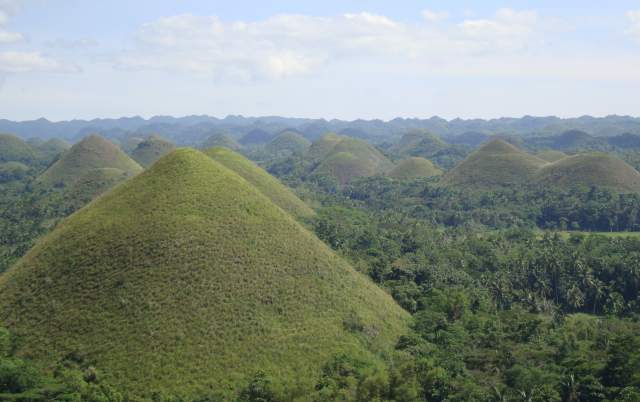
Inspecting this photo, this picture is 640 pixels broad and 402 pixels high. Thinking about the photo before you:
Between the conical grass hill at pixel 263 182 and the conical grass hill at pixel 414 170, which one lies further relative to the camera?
the conical grass hill at pixel 414 170

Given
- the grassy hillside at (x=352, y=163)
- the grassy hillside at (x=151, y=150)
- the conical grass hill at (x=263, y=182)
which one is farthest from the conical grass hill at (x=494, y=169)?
the grassy hillside at (x=151, y=150)

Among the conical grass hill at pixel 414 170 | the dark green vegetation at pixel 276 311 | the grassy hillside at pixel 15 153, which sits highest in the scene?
the grassy hillside at pixel 15 153

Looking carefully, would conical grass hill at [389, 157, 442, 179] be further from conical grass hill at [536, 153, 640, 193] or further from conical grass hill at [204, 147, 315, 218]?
conical grass hill at [204, 147, 315, 218]

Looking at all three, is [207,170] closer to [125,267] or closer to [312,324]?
[125,267]

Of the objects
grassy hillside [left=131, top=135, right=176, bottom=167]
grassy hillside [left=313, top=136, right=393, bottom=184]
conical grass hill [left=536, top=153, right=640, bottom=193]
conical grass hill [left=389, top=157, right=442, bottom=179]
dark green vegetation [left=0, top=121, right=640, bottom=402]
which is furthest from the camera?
grassy hillside [left=131, top=135, right=176, bottom=167]

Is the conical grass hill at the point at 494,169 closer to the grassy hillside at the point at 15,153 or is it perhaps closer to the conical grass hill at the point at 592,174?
the conical grass hill at the point at 592,174

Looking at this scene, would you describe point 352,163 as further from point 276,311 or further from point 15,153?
point 276,311

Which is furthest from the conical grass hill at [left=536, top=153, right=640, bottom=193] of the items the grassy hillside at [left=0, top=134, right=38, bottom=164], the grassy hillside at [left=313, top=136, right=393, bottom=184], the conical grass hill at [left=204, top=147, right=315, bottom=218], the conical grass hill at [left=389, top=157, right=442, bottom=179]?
the grassy hillside at [left=0, top=134, right=38, bottom=164]
